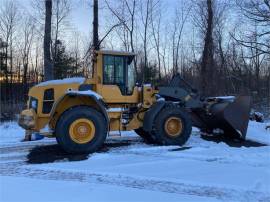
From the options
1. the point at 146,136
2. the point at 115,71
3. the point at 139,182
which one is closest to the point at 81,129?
the point at 115,71

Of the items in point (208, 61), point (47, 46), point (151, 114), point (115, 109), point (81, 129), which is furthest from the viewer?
A: point (208, 61)

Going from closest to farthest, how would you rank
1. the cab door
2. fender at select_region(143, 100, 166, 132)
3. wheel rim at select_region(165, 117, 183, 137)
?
the cab door < fender at select_region(143, 100, 166, 132) < wheel rim at select_region(165, 117, 183, 137)

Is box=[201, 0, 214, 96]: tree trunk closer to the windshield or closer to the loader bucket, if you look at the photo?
the loader bucket

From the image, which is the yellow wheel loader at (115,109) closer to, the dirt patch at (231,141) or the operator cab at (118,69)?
the operator cab at (118,69)

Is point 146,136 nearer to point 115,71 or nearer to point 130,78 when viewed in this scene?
point 130,78

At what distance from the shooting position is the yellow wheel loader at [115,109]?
1077 centimetres

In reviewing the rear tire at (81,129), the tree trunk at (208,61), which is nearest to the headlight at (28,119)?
the rear tire at (81,129)

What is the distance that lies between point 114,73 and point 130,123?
1453 millimetres

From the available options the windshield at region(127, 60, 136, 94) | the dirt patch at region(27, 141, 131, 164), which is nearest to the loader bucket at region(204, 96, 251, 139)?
the windshield at region(127, 60, 136, 94)

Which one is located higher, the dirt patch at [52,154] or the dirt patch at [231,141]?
the dirt patch at [231,141]

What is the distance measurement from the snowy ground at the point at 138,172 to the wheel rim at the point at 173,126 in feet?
1.60

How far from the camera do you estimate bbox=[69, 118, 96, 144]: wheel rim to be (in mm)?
10711

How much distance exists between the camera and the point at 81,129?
35.4 feet

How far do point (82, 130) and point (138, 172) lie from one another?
9.51 ft
